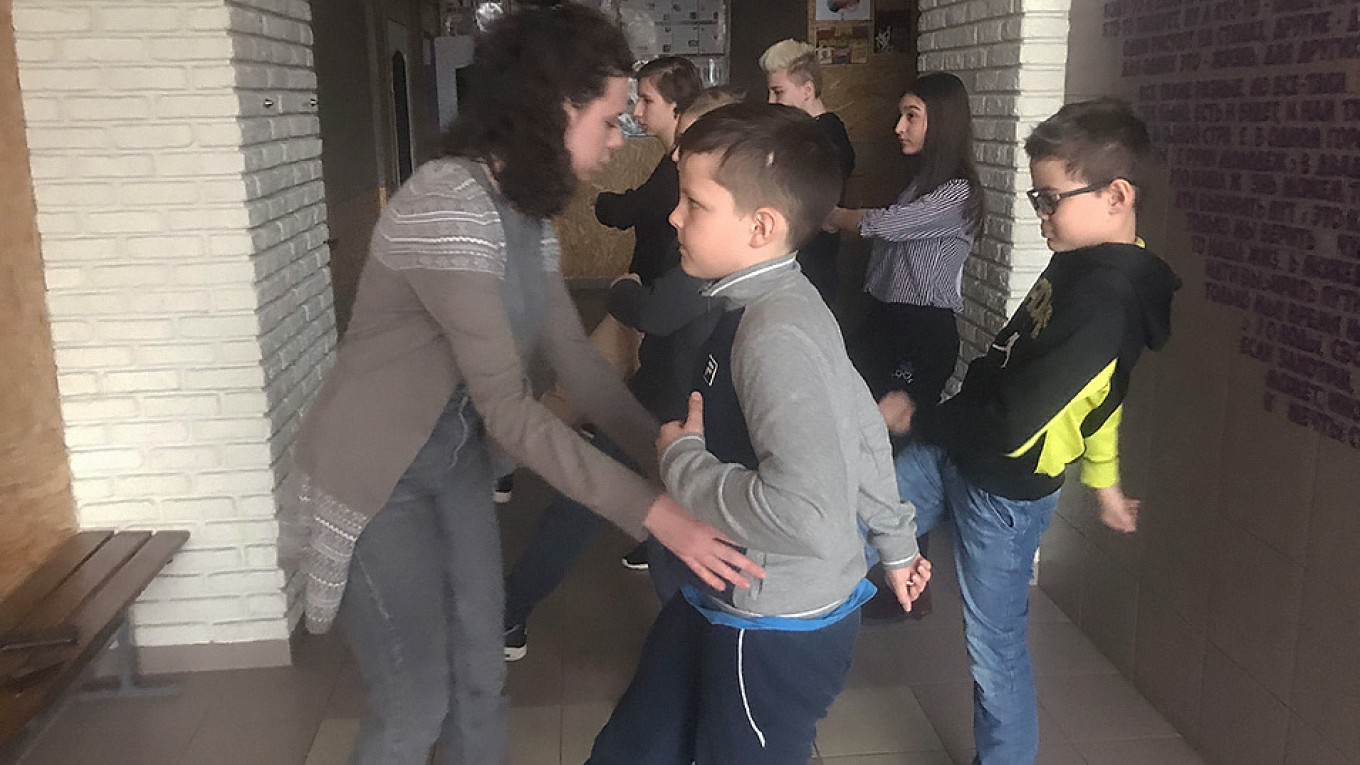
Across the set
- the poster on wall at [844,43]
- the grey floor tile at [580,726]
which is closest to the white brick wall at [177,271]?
the grey floor tile at [580,726]

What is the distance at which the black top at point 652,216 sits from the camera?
2.74m

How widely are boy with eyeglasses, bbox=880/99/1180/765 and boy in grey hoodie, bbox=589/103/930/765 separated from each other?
44cm

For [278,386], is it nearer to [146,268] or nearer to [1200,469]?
[146,268]

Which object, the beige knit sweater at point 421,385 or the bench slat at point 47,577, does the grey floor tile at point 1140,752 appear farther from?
the bench slat at point 47,577

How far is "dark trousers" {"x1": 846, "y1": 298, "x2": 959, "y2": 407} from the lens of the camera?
115 inches

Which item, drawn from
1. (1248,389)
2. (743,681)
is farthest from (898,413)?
(743,681)

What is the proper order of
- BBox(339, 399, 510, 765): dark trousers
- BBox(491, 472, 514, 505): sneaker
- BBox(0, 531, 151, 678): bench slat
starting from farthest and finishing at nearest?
1. BBox(491, 472, 514, 505): sneaker
2. BBox(0, 531, 151, 678): bench slat
3. BBox(339, 399, 510, 765): dark trousers

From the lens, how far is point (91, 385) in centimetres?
263

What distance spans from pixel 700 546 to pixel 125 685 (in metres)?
1.94

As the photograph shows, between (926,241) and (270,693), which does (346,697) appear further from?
(926,241)

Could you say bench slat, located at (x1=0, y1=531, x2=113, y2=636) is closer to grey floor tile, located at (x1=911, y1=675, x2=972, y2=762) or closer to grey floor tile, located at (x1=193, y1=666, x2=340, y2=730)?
grey floor tile, located at (x1=193, y1=666, x2=340, y2=730)

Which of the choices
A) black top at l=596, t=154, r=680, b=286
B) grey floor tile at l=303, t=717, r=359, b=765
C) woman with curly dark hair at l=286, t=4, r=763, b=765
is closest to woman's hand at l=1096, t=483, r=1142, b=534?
woman with curly dark hair at l=286, t=4, r=763, b=765

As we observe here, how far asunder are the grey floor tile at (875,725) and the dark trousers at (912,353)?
30.0 inches

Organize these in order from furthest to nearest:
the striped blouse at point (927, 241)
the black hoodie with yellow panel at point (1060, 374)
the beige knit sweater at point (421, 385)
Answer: the striped blouse at point (927, 241) → the black hoodie with yellow panel at point (1060, 374) → the beige knit sweater at point (421, 385)
